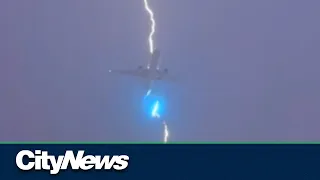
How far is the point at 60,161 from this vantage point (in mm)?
12164

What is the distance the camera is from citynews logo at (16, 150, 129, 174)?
12.1 m

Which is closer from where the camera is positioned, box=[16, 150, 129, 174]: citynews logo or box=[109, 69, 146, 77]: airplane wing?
box=[16, 150, 129, 174]: citynews logo

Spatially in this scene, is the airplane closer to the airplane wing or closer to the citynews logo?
the airplane wing

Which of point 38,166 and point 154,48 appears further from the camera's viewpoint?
point 154,48

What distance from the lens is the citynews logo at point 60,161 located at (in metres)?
12.1

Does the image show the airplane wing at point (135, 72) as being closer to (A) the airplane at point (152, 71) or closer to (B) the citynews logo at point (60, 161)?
(A) the airplane at point (152, 71)

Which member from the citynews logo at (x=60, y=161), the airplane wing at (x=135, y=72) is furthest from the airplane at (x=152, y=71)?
the citynews logo at (x=60, y=161)

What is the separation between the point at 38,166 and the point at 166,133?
904 inches

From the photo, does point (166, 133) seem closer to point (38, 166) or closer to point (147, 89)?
point (147, 89)

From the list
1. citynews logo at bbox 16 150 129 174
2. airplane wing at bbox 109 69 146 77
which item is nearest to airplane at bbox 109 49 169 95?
airplane wing at bbox 109 69 146 77

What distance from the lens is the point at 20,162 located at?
1215 centimetres

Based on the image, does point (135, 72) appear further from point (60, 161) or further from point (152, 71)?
point (60, 161)

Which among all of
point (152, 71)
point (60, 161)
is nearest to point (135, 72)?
point (152, 71)

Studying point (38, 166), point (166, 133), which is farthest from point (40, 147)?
point (166, 133)
